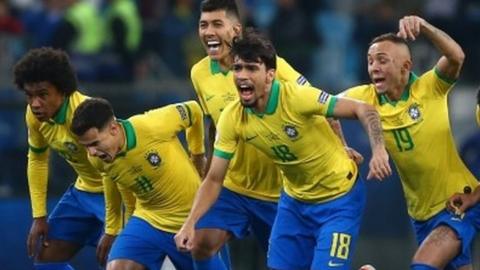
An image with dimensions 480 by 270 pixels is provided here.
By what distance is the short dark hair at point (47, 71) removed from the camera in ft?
48.3

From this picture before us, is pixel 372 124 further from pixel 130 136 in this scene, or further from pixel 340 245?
pixel 130 136

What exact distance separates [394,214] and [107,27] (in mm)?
4360

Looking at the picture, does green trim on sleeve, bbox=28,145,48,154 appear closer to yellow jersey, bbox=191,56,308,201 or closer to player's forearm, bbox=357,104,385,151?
yellow jersey, bbox=191,56,308,201

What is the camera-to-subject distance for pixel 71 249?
1577cm

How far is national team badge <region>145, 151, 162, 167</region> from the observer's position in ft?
46.7

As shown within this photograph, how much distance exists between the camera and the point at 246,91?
13.4m

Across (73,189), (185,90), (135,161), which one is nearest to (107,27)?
(185,90)

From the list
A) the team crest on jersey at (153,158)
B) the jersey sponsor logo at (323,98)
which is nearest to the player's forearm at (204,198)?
the team crest on jersey at (153,158)

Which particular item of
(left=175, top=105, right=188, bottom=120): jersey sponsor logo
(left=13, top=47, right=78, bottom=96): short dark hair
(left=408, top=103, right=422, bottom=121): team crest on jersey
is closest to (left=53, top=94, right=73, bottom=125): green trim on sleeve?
(left=13, top=47, right=78, bottom=96): short dark hair

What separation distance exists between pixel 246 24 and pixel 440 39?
22.4 ft

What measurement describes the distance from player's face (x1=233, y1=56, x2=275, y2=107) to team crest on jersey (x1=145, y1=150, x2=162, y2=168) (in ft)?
3.67

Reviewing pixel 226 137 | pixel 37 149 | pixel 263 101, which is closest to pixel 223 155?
pixel 226 137

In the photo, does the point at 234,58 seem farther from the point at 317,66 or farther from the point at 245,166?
the point at 317,66

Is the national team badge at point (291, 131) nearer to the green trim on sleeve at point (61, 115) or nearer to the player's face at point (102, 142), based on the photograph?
the player's face at point (102, 142)
